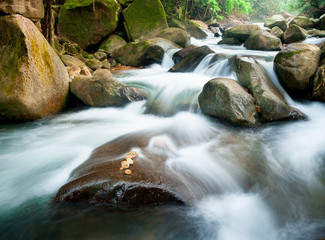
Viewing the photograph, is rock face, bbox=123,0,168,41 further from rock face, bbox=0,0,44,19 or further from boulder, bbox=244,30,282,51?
rock face, bbox=0,0,44,19

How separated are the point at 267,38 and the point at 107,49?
299 inches

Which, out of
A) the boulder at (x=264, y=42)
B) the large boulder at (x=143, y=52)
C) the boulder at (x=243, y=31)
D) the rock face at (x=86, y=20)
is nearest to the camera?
the boulder at (x=264, y=42)

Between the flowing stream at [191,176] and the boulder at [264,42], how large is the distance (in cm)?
410

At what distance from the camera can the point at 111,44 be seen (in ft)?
35.1

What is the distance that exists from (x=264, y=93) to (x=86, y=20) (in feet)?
31.6

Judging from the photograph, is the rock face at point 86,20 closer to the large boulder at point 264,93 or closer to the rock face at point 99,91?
the rock face at point 99,91

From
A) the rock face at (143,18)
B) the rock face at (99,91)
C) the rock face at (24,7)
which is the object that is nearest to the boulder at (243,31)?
the rock face at (143,18)

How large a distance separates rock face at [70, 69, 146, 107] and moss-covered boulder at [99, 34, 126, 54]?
5.82 meters

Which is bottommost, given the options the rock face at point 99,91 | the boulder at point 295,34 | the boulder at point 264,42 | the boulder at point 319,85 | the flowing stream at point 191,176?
the flowing stream at point 191,176

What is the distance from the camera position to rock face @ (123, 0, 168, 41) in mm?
11156

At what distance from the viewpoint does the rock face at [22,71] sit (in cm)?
383

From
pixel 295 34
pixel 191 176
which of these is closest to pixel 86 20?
pixel 295 34

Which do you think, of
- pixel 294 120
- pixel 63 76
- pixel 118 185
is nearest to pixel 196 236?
pixel 118 185

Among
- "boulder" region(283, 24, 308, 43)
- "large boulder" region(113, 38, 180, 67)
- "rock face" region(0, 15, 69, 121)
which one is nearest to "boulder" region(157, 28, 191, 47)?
"large boulder" region(113, 38, 180, 67)
